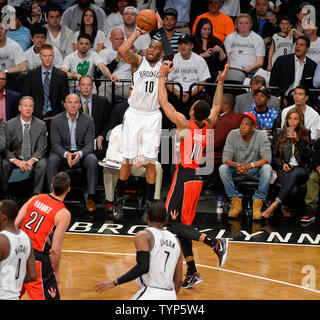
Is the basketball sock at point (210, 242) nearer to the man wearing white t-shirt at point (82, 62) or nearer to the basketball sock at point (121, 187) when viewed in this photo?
the basketball sock at point (121, 187)

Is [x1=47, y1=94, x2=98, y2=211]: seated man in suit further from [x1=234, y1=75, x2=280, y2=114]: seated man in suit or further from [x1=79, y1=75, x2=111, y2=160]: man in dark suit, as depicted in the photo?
[x1=234, y1=75, x2=280, y2=114]: seated man in suit

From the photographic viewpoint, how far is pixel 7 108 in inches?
415

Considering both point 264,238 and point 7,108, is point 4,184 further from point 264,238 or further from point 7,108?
point 264,238

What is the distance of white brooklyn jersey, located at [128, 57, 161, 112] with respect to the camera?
9031 mm

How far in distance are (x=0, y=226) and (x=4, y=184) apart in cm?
436

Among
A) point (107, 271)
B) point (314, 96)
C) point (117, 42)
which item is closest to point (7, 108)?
point (117, 42)

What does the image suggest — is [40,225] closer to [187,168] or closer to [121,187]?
[187,168]

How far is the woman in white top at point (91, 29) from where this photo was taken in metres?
11.7

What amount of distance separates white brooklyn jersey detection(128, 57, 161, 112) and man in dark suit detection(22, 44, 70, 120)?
74.5 inches

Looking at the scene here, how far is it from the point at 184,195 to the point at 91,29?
5.11 meters

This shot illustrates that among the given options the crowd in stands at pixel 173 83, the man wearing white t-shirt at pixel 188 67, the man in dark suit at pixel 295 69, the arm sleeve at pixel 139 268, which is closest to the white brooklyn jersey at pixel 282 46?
the crowd in stands at pixel 173 83

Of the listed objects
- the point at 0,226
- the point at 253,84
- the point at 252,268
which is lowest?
the point at 252,268

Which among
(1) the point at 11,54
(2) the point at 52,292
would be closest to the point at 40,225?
(2) the point at 52,292

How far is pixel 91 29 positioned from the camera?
11.8 m
